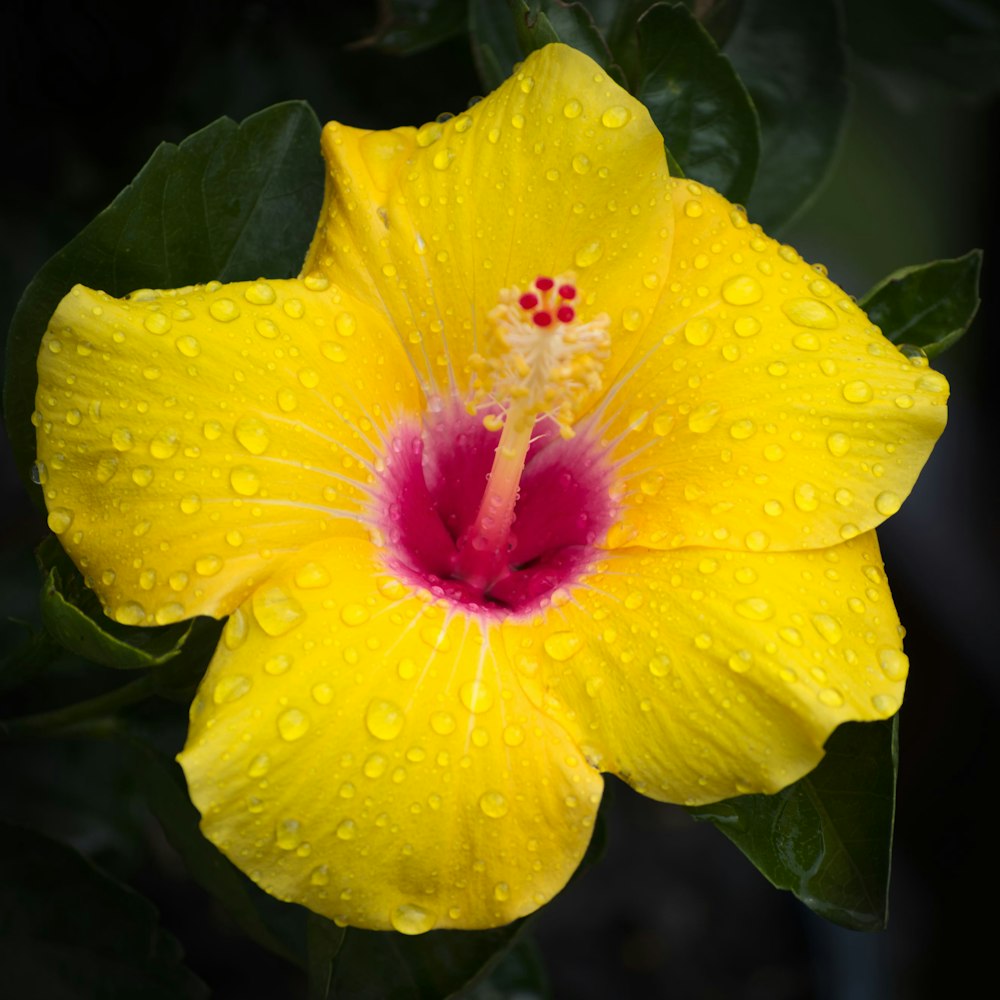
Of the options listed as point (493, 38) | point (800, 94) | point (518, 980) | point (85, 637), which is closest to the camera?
point (85, 637)

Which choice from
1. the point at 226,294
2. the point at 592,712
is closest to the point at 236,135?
the point at 226,294

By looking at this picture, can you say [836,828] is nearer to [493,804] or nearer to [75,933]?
[493,804]

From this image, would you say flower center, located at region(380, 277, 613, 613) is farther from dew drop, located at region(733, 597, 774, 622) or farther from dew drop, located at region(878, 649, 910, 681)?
dew drop, located at region(878, 649, 910, 681)

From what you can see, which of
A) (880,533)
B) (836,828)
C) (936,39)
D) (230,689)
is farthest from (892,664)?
(880,533)

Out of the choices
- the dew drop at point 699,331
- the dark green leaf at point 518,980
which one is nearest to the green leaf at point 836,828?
the dew drop at point 699,331

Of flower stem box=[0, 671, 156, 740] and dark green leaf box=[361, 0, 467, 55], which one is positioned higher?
dark green leaf box=[361, 0, 467, 55]

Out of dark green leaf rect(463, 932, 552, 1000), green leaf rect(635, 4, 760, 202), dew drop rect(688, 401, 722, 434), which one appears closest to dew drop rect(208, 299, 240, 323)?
dew drop rect(688, 401, 722, 434)
